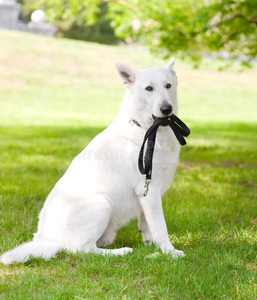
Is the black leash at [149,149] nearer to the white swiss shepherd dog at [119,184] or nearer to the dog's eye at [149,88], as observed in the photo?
Result: the white swiss shepherd dog at [119,184]

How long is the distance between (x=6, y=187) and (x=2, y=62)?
2261cm

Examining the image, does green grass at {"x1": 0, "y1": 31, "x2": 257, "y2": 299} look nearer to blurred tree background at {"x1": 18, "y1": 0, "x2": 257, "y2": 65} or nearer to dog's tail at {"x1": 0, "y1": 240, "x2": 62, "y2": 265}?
dog's tail at {"x1": 0, "y1": 240, "x2": 62, "y2": 265}

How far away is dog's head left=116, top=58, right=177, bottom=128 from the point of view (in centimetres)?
345

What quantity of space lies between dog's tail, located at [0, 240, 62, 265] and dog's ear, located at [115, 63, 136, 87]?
5.15 feet

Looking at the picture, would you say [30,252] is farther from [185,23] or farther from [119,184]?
[185,23]

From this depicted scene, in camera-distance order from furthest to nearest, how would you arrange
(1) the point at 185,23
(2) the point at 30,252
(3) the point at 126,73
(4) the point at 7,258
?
(1) the point at 185,23 < (3) the point at 126,73 < (2) the point at 30,252 < (4) the point at 7,258

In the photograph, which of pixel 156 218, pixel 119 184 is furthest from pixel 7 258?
pixel 156 218

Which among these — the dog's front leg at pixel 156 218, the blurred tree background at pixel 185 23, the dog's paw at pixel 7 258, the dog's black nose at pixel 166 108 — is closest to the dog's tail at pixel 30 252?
the dog's paw at pixel 7 258

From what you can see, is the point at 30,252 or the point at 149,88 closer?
the point at 30,252

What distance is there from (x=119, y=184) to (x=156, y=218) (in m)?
0.45

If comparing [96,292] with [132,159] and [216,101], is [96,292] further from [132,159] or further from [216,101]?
[216,101]

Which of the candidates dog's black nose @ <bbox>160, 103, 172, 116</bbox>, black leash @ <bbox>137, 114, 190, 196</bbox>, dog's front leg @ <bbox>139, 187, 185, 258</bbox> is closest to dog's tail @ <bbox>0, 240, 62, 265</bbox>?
dog's front leg @ <bbox>139, 187, 185, 258</bbox>

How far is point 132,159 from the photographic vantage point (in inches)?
143

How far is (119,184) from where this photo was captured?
3621 millimetres
